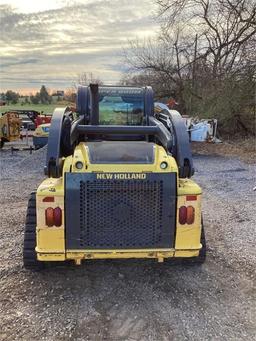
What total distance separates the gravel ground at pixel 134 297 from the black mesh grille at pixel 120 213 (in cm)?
55

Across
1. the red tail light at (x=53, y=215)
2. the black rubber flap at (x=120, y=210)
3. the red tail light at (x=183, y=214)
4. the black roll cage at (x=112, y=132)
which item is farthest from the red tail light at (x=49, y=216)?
the red tail light at (x=183, y=214)

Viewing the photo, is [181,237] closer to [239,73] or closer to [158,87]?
[239,73]

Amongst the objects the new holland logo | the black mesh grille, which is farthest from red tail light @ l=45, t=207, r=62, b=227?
the new holland logo

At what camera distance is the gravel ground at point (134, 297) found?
3744 mm

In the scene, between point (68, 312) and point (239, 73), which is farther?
point (239, 73)

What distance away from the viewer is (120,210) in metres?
4.38

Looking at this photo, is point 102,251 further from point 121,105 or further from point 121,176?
point 121,105

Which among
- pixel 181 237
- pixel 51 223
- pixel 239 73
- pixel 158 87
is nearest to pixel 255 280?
pixel 181 237

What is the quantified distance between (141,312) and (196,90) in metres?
19.6

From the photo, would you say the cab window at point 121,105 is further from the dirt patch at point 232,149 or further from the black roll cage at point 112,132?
the dirt patch at point 232,149

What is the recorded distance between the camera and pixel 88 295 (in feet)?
14.4

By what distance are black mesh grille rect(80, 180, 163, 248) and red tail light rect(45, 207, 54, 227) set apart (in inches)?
11.6

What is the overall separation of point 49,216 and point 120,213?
0.73m

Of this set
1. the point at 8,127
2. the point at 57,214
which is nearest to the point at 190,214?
the point at 57,214
